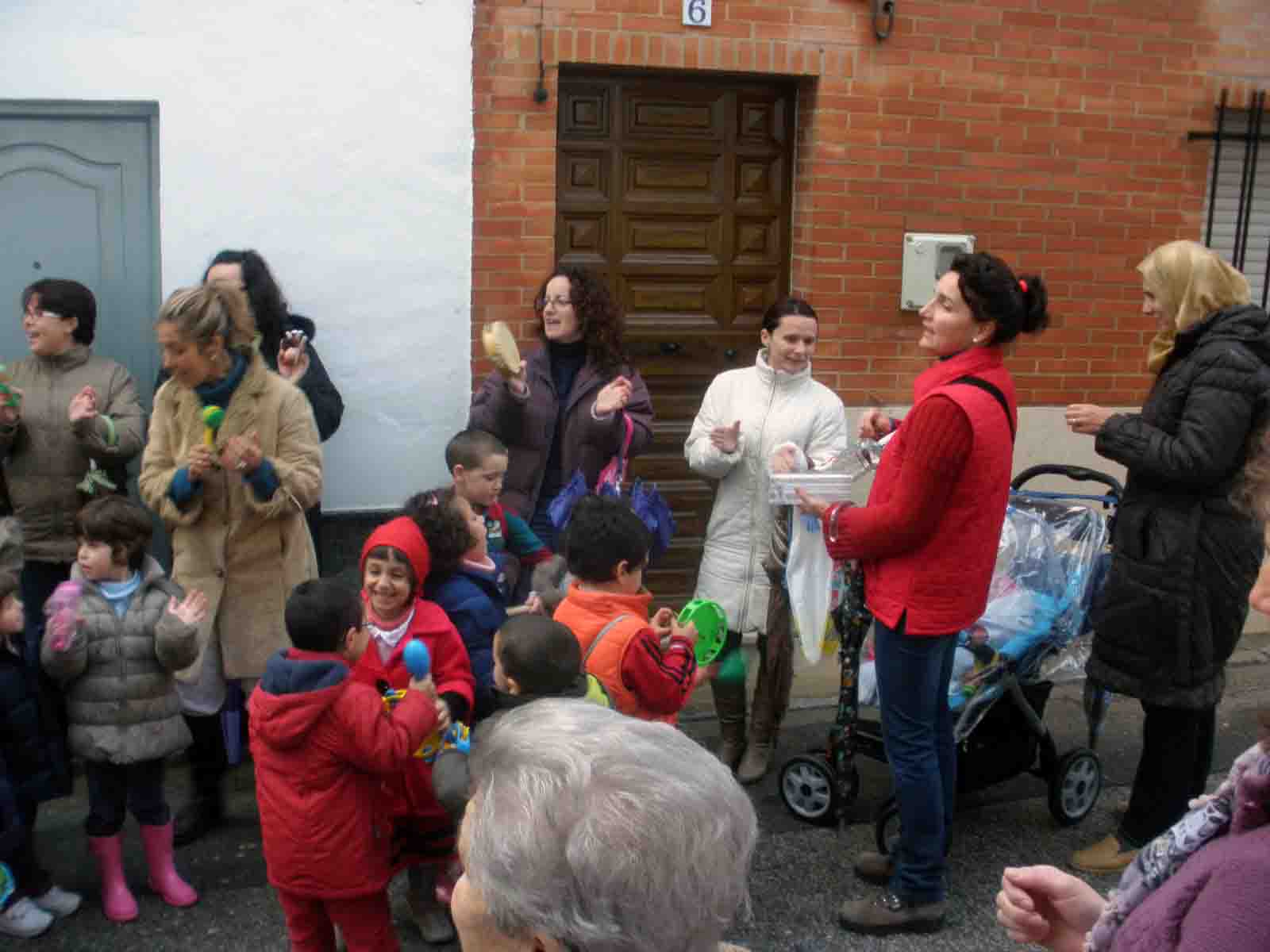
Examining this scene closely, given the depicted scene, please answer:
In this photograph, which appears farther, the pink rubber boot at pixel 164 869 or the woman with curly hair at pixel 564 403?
the woman with curly hair at pixel 564 403

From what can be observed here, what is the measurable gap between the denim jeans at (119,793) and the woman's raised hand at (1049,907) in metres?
2.76

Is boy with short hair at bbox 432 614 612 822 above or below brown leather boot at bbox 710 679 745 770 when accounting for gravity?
above

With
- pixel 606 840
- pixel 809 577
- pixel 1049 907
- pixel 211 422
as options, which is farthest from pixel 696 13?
pixel 606 840

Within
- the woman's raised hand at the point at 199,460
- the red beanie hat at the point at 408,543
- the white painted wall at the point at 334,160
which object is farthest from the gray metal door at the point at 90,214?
the red beanie hat at the point at 408,543

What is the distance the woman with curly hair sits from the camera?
5.01 m

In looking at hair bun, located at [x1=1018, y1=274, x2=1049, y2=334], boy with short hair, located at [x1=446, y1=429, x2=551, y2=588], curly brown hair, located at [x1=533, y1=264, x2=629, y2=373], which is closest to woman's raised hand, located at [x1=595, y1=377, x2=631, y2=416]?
curly brown hair, located at [x1=533, y1=264, x2=629, y2=373]

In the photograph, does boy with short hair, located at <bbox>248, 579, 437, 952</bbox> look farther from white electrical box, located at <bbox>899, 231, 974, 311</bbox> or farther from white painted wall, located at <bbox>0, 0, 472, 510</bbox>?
white electrical box, located at <bbox>899, 231, 974, 311</bbox>

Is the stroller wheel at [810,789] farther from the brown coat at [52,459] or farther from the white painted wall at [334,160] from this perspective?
the brown coat at [52,459]

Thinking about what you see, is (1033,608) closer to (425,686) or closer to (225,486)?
(425,686)

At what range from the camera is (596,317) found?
5.14m

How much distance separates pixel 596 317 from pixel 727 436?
0.72 metres

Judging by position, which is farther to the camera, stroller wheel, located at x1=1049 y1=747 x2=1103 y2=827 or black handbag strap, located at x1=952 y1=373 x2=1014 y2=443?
stroller wheel, located at x1=1049 y1=747 x2=1103 y2=827

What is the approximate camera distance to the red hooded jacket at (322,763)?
333 cm

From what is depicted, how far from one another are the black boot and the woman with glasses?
2.37 ft
